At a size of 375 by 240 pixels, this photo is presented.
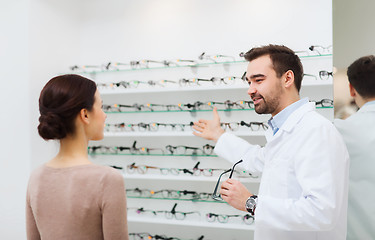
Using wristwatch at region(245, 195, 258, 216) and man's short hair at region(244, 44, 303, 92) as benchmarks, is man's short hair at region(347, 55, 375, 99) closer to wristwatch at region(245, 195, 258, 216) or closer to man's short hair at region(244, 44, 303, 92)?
man's short hair at region(244, 44, 303, 92)

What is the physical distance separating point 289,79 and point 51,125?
118 centimetres

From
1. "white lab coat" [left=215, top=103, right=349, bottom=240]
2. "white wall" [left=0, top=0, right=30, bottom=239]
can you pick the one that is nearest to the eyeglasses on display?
"white lab coat" [left=215, top=103, right=349, bottom=240]

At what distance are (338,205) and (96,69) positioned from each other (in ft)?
9.10

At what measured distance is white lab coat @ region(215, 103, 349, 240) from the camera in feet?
4.96

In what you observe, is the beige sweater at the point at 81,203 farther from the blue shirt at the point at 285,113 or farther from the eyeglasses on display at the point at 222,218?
the eyeglasses on display at the point at 222,218

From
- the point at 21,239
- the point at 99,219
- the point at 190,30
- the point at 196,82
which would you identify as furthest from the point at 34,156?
the point at 99,219

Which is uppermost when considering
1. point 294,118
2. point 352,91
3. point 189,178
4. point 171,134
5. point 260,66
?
point 260,66

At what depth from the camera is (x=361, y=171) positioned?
1.91 metres

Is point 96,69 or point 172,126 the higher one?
point 96,69

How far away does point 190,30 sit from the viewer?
3379 mm

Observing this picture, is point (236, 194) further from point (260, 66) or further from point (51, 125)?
point (51, 125)

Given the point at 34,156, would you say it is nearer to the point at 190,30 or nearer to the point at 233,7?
the point at 190,30

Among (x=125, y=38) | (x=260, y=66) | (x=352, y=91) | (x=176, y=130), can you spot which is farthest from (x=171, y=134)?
(x=352, y=91)

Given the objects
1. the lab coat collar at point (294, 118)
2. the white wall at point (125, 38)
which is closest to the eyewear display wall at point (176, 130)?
the white wall at point (125, 38)
